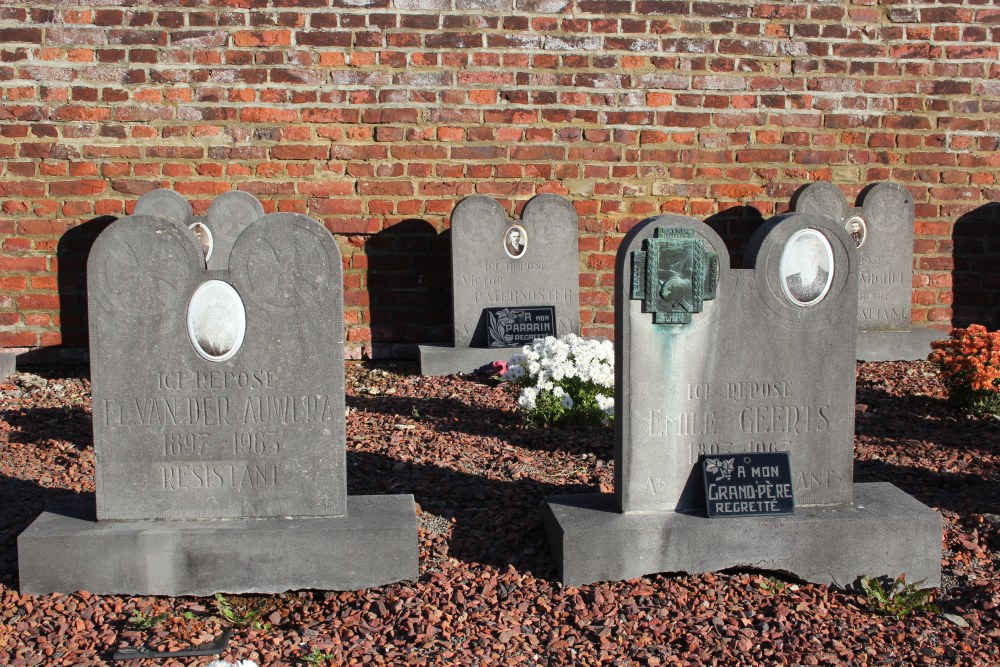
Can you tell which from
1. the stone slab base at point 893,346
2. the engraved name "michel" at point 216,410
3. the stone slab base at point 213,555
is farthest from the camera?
the stone slab base at point 893,346

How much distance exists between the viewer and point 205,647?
3.10 m

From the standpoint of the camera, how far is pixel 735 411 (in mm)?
3697

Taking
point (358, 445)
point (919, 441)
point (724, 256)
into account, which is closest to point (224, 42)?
point (358, 445)

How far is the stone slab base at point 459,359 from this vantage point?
698 cm

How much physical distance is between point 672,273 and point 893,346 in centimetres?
454

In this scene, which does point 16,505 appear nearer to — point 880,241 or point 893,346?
point 893,346

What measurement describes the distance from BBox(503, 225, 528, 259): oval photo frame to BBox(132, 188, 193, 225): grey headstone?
2293mm

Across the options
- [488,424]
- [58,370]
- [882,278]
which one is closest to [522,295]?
[488,424]

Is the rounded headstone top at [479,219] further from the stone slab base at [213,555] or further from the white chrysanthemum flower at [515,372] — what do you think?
the stone slab base at [213,555]

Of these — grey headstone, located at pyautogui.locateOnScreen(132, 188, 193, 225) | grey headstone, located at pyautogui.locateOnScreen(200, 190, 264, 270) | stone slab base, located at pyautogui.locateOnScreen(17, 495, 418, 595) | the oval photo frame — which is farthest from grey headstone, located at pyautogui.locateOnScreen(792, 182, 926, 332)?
stone slab base, located at pyautogui.locateOnScreen(17, 495, 418, 595)

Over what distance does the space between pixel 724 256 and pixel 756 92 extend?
4.58 metres

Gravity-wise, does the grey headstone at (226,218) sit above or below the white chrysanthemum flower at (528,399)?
above

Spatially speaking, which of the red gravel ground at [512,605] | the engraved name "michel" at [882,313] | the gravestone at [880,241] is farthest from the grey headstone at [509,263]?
the red gravel ground at [512,605]

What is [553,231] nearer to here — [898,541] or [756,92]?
[756,92]
